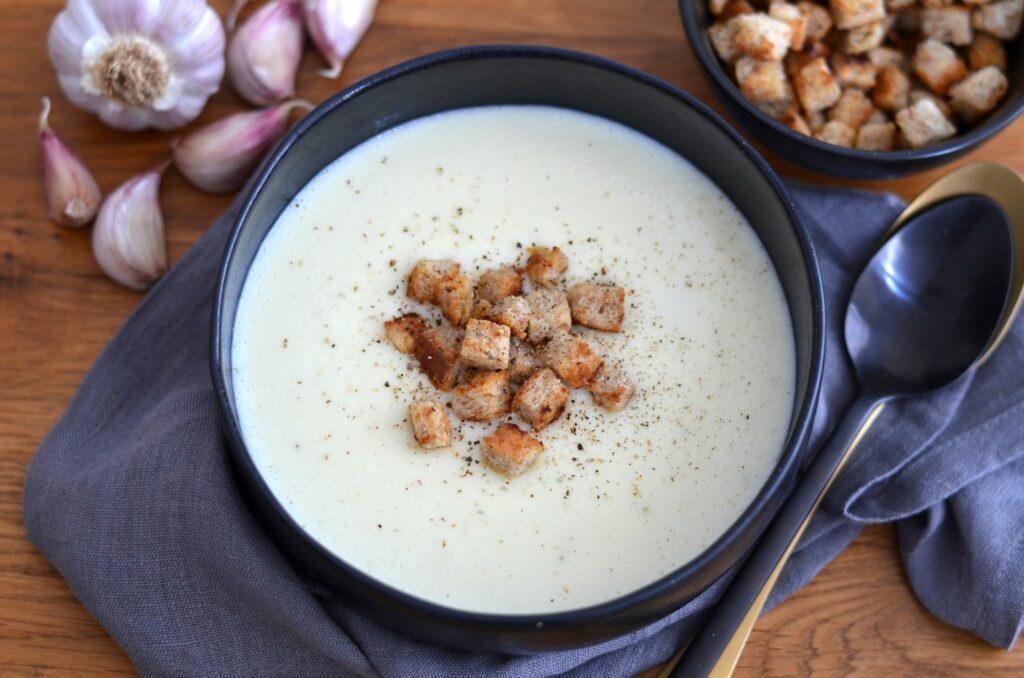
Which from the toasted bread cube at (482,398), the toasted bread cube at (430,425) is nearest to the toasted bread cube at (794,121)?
the toasted bread cube at (482,398)

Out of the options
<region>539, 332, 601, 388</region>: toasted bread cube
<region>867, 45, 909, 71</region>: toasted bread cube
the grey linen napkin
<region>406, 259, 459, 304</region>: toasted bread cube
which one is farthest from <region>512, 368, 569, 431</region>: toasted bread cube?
<region>867, 45, 909, 71</region>: toasted bread cube

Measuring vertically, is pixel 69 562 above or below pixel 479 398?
below

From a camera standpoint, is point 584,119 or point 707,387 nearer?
point 707,387

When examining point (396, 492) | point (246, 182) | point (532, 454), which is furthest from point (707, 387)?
point (246, 182)

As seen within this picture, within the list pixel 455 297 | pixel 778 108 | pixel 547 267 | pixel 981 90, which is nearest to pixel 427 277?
pixel 455 297

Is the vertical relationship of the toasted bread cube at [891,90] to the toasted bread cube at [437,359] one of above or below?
above

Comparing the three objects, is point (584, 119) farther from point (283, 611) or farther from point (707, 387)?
point (283, 611)

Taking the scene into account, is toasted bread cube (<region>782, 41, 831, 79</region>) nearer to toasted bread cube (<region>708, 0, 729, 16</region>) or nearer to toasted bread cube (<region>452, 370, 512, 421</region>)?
toasted bread cube (<region>708, 0, 729, 16</region>)

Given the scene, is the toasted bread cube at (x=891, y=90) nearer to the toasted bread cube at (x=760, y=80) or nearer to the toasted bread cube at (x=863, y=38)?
the toasted bread cube at (x=863, y=38)
